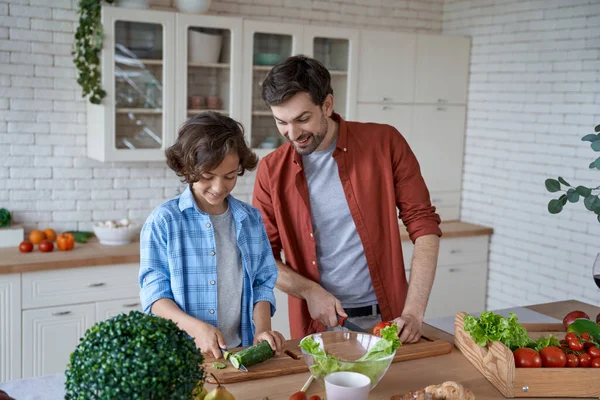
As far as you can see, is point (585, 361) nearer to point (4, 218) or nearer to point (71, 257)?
point (71, 257)

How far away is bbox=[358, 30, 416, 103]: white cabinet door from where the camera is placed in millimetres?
4746

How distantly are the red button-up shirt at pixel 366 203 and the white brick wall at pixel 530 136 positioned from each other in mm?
2026

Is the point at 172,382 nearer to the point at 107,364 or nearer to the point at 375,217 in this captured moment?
the point at 107,364

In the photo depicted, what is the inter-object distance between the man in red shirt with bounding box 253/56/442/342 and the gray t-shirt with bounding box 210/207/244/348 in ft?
1.12

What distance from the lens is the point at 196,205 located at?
2137 millimetres

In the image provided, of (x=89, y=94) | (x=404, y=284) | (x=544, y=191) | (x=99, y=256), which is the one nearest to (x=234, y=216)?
(x=404, y=284)

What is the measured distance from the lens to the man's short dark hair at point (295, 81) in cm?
232

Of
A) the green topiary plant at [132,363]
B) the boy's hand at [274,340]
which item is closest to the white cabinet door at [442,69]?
the boy's hand at [274,340]

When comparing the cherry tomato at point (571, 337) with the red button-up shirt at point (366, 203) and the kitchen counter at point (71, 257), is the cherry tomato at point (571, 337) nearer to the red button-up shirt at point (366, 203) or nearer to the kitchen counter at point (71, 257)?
the red button-up shirt at point (366, 203)

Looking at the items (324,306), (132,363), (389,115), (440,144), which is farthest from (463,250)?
(132,363)

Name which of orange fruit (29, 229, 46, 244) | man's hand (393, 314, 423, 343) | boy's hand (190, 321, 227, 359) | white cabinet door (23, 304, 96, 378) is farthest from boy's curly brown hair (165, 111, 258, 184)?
orange fruit (29, 229, 46, 244)

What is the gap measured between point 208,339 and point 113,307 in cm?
215

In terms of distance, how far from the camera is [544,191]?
14.7ft

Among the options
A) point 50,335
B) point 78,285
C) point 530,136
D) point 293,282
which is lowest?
point 50,335
